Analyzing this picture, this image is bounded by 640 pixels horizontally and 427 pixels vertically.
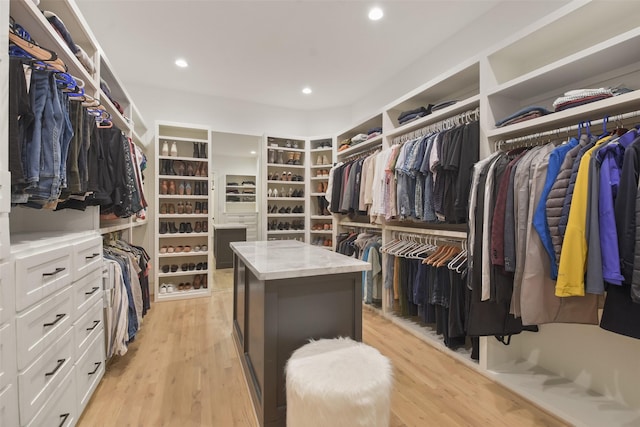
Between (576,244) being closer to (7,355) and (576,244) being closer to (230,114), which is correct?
(7,355)

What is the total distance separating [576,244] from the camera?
131 cm

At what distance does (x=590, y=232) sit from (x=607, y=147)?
1.32 feet

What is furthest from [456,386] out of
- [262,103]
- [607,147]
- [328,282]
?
[262,103]

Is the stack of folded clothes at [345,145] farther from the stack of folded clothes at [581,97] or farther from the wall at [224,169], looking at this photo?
the stack of folded clothes at [581,97]

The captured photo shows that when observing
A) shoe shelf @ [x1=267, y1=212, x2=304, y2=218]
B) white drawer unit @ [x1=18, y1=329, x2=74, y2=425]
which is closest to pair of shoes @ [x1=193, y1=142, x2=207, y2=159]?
shoe shelf @ [x1=267, y1=212, x2=304, y2=218]

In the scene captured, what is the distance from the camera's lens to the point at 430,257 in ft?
8.13

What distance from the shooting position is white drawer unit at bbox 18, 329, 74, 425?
1.06 meters

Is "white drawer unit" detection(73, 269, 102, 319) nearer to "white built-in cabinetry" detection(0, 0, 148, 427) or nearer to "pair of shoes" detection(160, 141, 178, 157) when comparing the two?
"white built-in cabinetry" detection(0, 0, 148, 427)

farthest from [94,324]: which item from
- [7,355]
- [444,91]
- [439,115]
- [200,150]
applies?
[444,91]

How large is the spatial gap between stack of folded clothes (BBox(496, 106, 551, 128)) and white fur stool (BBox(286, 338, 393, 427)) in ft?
5.62

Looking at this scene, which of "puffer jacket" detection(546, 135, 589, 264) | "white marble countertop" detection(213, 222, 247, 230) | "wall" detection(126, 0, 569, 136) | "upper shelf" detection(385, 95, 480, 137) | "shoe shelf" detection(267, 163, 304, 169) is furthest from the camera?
"white marble countertop" detection(213, 222, 247, 230)

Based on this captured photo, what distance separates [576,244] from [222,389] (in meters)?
2.13

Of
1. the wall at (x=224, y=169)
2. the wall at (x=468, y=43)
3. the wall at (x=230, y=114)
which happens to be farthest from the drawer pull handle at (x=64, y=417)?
the wall at (x=224, y=169)

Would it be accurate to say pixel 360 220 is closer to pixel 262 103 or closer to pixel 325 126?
pixel 325 126
